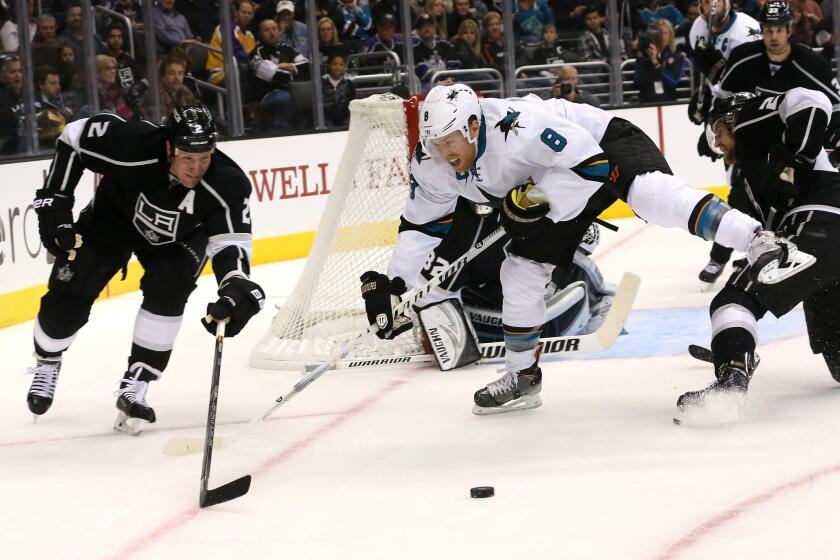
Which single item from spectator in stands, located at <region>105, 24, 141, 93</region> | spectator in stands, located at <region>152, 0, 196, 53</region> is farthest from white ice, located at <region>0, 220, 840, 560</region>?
spectator in stands, located at <region>152, 0, 196, 53</region>

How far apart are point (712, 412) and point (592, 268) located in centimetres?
152

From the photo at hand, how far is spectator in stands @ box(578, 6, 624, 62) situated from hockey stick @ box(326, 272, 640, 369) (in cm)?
498

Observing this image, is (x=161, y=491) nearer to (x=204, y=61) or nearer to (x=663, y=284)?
(x=663, y=284)

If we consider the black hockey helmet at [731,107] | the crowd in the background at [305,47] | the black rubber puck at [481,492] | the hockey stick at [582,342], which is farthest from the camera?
the crowd in the background at [305,47]

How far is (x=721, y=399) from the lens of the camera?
339 cm

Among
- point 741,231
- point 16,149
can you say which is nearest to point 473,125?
point 741,231

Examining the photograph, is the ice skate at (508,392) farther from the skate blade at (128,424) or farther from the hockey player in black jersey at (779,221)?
the skate blade at (128,424)

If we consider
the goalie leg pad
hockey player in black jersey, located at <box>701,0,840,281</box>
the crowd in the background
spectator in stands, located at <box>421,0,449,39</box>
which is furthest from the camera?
spectator in stands, located at <box>421,0,449,39</box>

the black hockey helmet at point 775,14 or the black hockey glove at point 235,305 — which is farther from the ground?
the black hockey helmet at point 775,14

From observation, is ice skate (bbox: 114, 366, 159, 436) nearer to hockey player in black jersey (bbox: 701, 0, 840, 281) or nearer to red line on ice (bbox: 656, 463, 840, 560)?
red line on ice (bbox: 656, 463, 840, 560)

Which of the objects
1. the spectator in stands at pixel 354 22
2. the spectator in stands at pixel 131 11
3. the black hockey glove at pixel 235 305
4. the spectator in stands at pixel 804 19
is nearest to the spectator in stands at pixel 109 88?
the spectator in stands at pixel 131 11

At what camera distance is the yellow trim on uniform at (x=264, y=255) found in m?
4.88

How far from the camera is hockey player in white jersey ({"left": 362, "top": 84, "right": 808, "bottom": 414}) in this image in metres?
3.28

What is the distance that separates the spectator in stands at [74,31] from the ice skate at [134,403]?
3197mm
